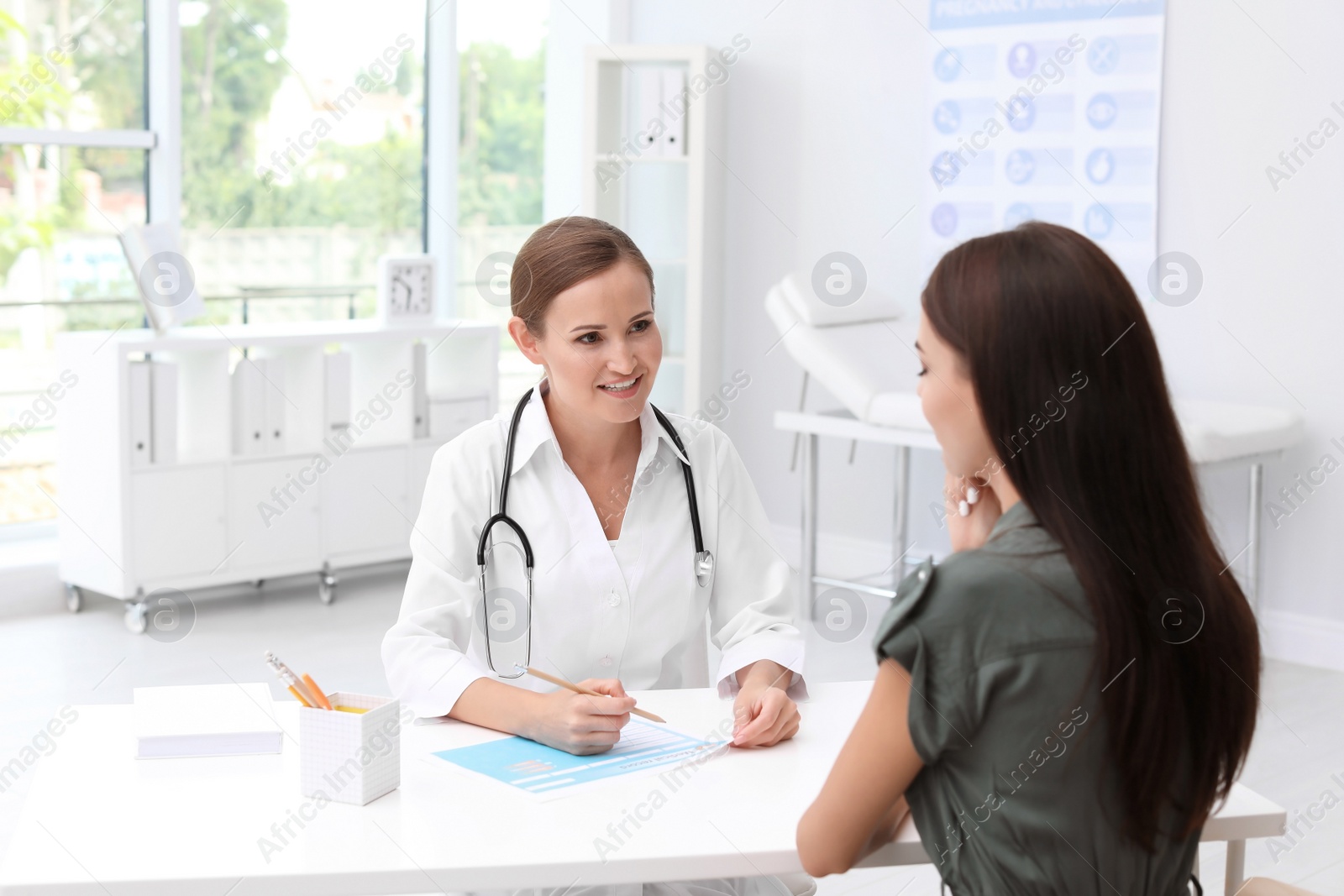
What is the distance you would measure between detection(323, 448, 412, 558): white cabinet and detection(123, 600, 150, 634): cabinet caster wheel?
0.69 metres

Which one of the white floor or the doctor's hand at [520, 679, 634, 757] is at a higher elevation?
the doctor's hand at [520, 679, 634, 757]

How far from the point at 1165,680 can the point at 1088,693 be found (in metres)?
0.06

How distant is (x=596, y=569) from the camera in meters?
1.88

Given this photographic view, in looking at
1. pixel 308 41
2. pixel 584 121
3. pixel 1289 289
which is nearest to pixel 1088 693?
pixel 1289 289

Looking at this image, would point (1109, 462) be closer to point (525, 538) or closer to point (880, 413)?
point (525, 538)

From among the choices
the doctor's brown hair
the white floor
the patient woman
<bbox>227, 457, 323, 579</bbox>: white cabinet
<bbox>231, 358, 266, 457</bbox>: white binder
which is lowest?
the white floor

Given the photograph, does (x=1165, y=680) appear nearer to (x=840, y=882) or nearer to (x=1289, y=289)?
(x=840, y=882)

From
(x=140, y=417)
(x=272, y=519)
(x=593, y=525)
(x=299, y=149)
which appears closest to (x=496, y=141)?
(x=299, y=149)

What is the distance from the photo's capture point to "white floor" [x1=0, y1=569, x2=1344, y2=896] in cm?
282

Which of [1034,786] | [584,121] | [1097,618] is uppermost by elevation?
[584,121]

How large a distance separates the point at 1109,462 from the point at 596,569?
905 millimetres

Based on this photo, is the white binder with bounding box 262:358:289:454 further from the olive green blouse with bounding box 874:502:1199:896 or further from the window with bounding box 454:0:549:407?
the olive green blouse with bounding box 874:502:1199:896

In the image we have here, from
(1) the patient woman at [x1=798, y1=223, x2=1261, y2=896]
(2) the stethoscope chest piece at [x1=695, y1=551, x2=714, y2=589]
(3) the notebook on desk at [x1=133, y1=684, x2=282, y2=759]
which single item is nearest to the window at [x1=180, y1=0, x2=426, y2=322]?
(2) the stethoscope chest piece at [x1=695, y1=551, x2=714, y2=589]

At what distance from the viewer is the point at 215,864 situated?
1.23 metres
